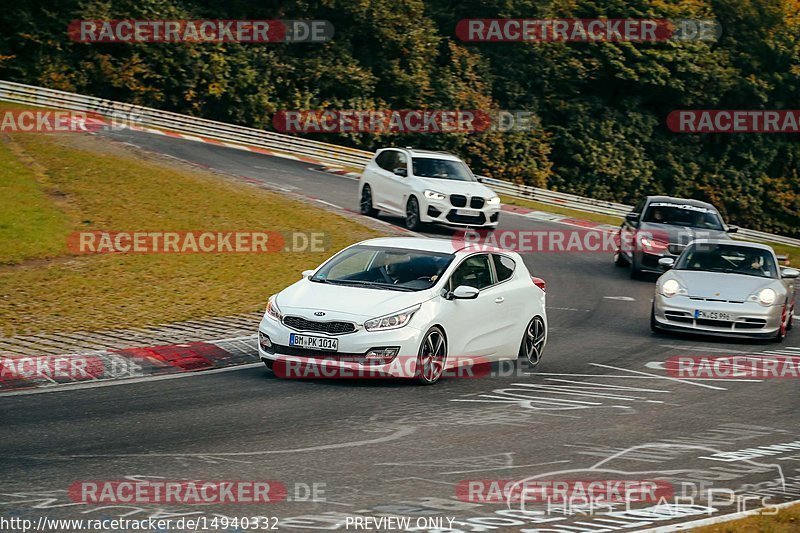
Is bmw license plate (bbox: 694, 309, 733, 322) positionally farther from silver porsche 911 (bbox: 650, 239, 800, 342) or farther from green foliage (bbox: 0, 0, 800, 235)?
green foliage (bbox: 0, 0, 800, 235)

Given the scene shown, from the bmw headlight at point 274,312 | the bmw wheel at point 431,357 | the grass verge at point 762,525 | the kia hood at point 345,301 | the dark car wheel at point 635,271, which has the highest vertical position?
the kia hood at point 345,301

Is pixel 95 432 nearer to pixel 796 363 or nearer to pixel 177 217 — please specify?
pixel 796 363

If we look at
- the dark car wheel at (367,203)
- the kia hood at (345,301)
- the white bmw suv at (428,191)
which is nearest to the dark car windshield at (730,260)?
the kia hood at (345,301)

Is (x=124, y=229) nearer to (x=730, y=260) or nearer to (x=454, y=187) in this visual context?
(x=454, y=187)

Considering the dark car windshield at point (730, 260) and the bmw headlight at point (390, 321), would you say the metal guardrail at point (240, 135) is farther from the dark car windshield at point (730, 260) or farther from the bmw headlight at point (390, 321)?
the bmw headlight at point (390, 321)

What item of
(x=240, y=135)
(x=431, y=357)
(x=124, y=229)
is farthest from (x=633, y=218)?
(x=240, y=135)

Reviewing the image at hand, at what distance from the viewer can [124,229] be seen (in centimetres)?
2427

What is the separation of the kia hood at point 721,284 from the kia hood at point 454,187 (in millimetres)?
Answer: 9225

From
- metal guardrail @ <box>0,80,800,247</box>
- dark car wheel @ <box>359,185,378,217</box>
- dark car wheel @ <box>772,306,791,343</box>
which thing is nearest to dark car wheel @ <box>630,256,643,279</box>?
dark car wheel @ <box>772,306,791,343</box>

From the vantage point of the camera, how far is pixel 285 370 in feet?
44.5

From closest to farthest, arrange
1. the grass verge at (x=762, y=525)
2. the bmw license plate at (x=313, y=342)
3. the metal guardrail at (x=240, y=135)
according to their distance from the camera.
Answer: the grass verge at (x=762, y=525) → the bmw license plate at (x=313, y=342) → the metal guardrail at (x=240, y=135)

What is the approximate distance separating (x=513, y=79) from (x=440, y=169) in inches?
1211

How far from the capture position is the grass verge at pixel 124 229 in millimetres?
17578

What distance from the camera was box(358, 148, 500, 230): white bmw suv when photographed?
90.6ft
